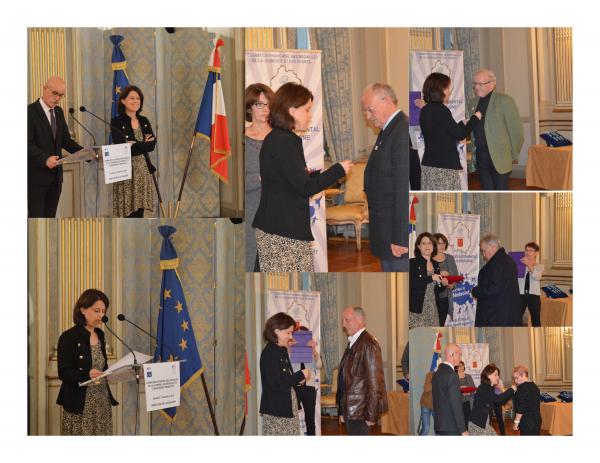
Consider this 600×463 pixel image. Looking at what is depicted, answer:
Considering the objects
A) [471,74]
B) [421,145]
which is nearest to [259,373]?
[421,145]

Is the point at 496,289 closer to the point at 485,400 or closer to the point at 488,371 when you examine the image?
the point at 488,371

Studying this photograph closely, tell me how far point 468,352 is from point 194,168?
81.7 inches

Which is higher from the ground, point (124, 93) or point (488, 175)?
point (124, 93)

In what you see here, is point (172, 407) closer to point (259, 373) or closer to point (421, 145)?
point (259, 373)

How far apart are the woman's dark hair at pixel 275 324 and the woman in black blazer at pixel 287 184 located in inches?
12.4

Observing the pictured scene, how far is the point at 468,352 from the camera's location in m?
7.16

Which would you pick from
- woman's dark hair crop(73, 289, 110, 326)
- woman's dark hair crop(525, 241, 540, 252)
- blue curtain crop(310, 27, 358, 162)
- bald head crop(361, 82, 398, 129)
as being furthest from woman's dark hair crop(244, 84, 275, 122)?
woman's dark hair crop(525, 241, 540, 252)

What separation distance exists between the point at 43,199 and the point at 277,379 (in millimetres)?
1843

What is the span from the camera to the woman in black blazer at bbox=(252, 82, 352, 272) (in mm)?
7066

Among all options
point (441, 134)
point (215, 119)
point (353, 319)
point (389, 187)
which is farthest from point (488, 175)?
point (215, 119)

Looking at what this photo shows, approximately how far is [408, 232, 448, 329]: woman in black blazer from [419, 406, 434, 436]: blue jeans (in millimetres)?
548

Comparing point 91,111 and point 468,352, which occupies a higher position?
point 91,111

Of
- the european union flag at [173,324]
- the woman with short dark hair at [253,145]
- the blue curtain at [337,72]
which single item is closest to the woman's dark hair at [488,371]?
the woman with short dark hair at [253,145]

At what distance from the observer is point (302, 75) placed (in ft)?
23.2
